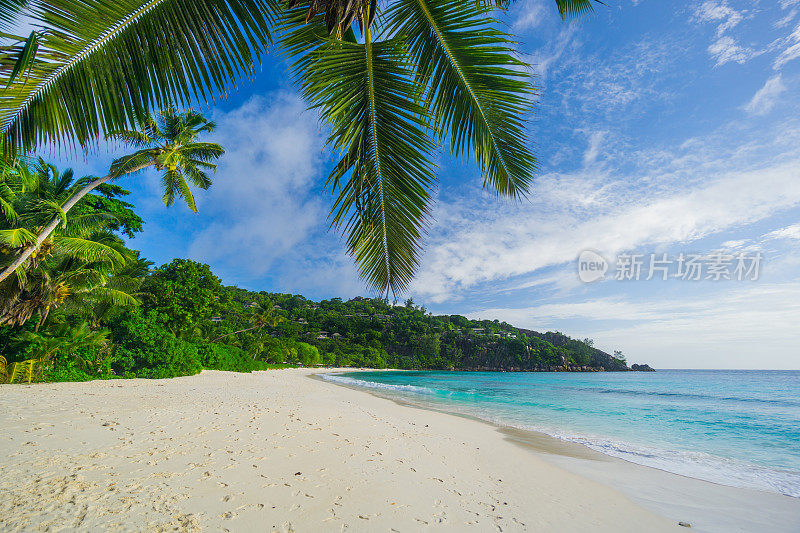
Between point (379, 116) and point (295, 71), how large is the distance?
0.77m

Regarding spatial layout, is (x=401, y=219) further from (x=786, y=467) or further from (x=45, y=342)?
(x=45, y=342)

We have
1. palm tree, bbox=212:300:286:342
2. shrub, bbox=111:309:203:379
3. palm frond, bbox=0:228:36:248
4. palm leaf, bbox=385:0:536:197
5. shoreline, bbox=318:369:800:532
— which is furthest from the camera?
palm tree, bbox=212:300:286:342

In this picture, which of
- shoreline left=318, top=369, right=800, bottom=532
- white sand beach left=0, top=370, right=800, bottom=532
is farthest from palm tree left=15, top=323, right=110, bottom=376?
shoreline left=318, top=369, right=800, bottom=532

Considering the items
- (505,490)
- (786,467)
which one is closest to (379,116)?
(505,490)

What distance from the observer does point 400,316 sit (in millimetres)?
82625

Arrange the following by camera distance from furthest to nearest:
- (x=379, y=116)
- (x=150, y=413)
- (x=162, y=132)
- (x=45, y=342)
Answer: (x=162, y=132)
(x=45, y=342)
(x=150, y=413)
(x=379, y=116)

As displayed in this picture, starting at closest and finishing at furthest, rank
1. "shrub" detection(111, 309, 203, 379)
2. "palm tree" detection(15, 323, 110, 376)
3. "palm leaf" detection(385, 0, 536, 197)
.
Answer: "palm leaf" detection(385, 0, 536, 197) → "palm tree" detection(15, 323, 110, 376) → "shrub" detection(111, 309, 203, 379)

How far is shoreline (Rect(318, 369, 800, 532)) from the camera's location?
3836mm

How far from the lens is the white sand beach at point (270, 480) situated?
2.69 meters

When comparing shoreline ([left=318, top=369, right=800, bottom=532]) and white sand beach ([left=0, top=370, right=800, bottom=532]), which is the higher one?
shoreline ([left=318, top=369, right=800, bottom=532])

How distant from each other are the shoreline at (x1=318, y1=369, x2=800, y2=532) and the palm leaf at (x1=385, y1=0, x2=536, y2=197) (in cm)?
421

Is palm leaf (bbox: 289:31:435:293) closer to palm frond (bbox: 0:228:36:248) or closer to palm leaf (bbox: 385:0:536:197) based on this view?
palm leaf (bbox: 385:0:536:197)

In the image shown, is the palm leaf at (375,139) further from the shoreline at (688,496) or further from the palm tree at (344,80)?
the shoreline at (688,496)

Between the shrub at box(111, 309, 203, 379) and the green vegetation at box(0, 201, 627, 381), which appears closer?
the green vegetation at box(0, 201, 627, 381)
